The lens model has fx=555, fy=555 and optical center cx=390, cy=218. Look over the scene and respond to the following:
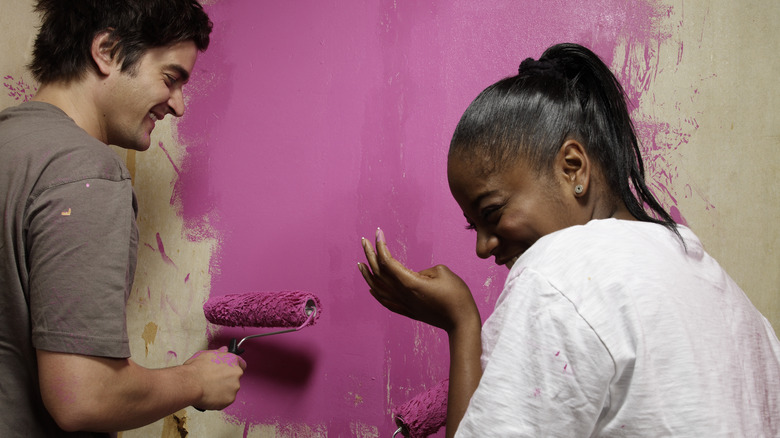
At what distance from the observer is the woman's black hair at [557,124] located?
71cm

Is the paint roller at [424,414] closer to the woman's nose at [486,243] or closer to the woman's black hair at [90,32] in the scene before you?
the woman's nose at [486,243]

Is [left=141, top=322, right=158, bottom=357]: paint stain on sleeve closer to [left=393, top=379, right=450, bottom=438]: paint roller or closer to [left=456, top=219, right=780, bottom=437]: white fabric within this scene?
[left=393, top=379, right=450, bottom=438]: paint roller

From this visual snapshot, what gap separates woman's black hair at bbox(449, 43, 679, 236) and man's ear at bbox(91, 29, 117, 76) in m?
0.57

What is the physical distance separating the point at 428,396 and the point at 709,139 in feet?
2.31

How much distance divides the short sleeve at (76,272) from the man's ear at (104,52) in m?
0.29

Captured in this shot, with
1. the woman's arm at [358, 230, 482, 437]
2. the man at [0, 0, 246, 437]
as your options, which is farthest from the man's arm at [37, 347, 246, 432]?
the woman's arm at [358, 230, 482, 437]

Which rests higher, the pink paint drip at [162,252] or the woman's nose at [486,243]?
the woman's nose at [486,243]

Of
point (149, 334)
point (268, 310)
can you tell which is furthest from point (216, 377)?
point (149, 334)

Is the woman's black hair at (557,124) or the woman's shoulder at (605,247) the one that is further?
the woman's black hair at (557,124)

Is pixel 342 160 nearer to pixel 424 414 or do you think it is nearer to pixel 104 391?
pixel 424 414

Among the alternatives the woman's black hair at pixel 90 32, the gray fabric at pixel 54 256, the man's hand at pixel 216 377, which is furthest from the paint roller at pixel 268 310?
the woman's black hair at pixel 90 32

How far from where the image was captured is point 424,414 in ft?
2.97

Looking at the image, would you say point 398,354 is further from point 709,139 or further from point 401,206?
point 709,139

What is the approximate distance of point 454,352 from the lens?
75 cm
